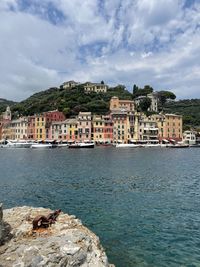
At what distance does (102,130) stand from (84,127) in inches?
303

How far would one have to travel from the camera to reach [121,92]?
177m

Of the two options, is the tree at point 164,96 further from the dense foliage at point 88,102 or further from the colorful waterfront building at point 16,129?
the colorful waterfront building at point 16,129

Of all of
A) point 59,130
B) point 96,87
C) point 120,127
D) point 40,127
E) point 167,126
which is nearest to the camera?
point 59,130

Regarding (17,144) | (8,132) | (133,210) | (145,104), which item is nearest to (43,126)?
(17,144)

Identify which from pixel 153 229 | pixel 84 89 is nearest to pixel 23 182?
pixel 153 229

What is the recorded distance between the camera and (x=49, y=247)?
8.25m

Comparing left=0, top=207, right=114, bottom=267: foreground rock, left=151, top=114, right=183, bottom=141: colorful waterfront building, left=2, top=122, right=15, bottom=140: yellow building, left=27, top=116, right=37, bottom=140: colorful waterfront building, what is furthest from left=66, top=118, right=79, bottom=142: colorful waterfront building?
left=0, top=207, right=114, bottom=267: foreground rock

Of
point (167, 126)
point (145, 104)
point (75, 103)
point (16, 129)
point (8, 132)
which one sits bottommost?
point (8, 132)

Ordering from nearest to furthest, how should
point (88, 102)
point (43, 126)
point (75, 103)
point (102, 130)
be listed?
point (102, 130) → point (43, 126) → point (75, 103) → point (88, 102)

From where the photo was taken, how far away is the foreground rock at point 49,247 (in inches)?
307

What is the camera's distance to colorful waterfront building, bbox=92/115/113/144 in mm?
124500

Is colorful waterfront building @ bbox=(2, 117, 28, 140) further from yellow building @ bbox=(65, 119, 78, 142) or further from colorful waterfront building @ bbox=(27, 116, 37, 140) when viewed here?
yellow building @ bbox=(65, 119, 78, 142)

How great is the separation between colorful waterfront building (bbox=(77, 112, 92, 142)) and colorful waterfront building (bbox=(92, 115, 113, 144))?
2.06 m

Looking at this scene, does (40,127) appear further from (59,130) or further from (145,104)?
(145,104)
